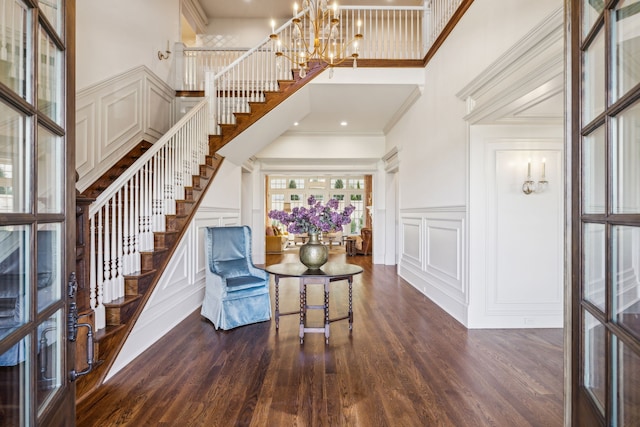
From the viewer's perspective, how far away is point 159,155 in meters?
3.44

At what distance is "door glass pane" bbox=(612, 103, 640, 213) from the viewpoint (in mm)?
838

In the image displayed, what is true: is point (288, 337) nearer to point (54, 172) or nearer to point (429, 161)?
point (54, 172)

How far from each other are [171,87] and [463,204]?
17.3 ft

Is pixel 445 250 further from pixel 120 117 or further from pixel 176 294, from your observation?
pixel 120 117

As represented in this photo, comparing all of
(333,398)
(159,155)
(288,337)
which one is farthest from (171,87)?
(333,398)

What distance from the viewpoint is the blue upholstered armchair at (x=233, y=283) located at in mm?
3465

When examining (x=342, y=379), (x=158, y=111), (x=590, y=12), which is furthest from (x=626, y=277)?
(x=158, y=111)

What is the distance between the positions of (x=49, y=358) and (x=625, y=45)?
1801mm

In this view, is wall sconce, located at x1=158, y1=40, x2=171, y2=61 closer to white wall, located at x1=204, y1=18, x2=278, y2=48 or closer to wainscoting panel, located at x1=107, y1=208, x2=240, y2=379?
white wall, located at x1=204, y1=18, x2=278, y2=48

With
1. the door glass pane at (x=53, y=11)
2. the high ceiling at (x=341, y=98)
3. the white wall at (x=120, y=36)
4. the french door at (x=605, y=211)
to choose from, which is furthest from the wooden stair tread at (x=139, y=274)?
the high ceiling at (x=341, y=98)

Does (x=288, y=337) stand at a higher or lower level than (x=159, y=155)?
lower

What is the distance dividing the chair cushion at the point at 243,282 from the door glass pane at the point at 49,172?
257cm

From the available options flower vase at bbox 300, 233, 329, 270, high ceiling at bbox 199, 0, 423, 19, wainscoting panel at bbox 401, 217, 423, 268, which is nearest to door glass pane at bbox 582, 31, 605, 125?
flower vase at bbox 300, 233, 329, 270

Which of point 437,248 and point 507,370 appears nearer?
point 507,370
